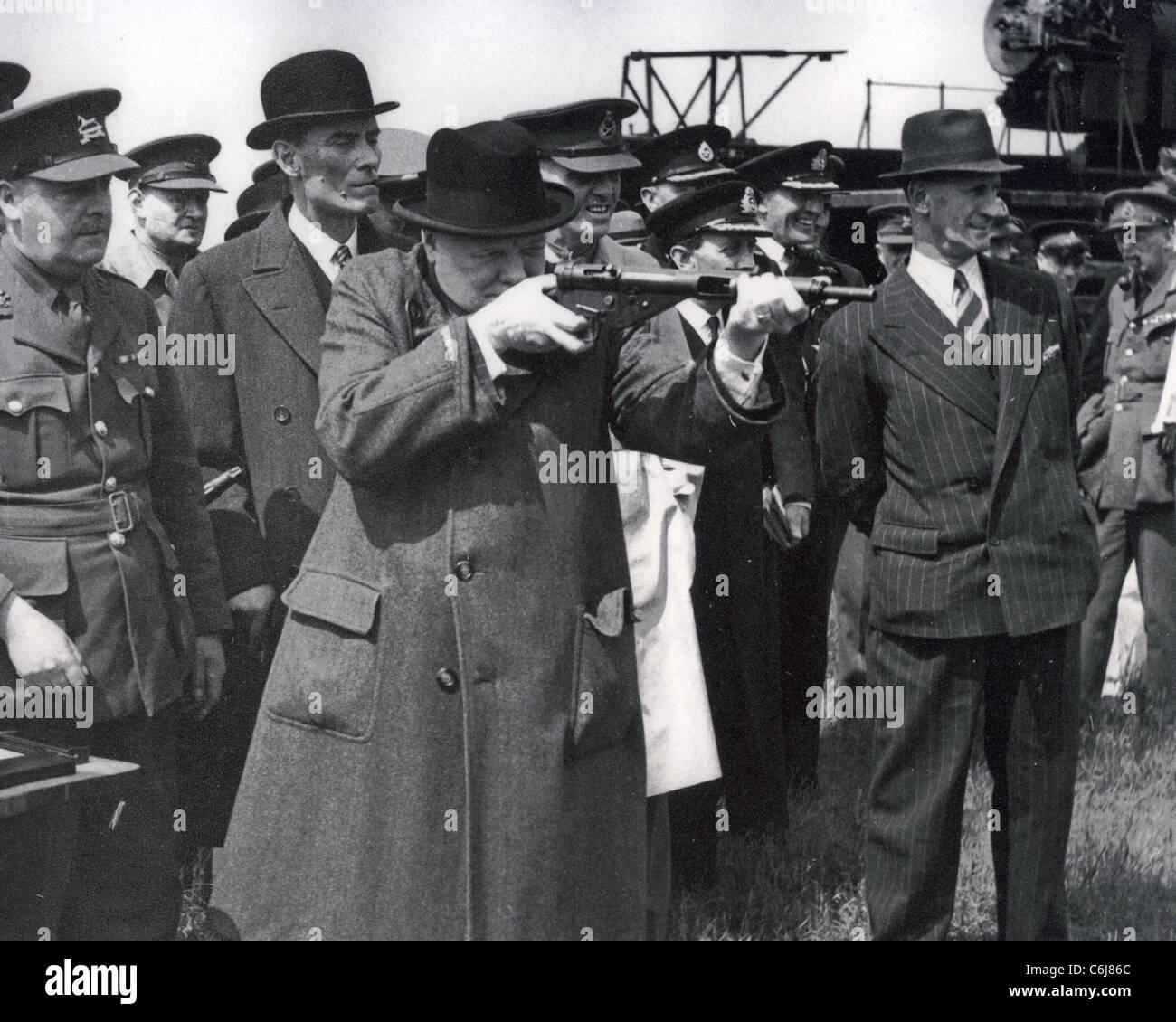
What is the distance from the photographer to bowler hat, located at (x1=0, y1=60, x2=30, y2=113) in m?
4.64

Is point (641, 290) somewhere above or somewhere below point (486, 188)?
below

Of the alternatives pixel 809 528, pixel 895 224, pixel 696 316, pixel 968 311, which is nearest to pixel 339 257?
pixel 696 316

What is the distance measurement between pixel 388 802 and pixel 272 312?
5.85 ft

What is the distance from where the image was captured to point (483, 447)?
3.63 m

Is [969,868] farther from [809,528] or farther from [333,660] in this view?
[333,660]

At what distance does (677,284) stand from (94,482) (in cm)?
165

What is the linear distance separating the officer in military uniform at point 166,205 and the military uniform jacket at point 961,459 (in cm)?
343

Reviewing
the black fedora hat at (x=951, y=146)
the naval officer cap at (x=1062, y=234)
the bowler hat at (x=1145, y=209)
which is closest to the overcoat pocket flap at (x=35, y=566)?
the black fedora hat at (x=951, y=146)

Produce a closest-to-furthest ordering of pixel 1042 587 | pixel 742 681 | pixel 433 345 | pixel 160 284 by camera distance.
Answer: pixel 433 345 → pixel 1042 587 → pixel 742 681 → pixel 160 284

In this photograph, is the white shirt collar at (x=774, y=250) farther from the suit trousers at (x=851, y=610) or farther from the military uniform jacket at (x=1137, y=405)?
the military uniform jacket at (x=1137, y=405)

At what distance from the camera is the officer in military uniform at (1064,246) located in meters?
10.9

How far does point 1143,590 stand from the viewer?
24.9 feet
